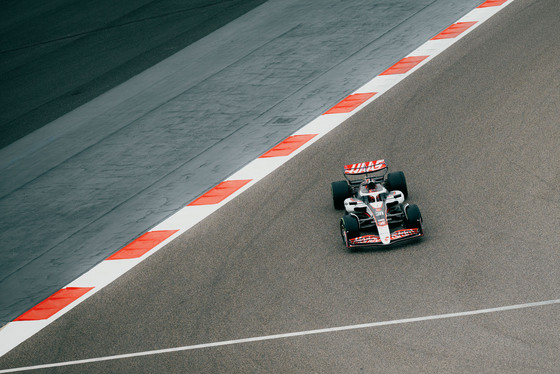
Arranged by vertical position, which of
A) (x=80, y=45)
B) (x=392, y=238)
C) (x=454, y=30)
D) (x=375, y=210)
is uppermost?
(x=80, y=45)

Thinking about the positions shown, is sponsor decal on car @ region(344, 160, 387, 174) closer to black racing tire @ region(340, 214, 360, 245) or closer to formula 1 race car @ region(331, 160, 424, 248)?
formula 1 race car @ region(331, 160, 424, 248)

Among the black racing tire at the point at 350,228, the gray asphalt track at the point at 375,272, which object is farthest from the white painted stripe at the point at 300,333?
the black racing tire at the point at 350,228

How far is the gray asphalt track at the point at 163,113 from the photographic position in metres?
8.31

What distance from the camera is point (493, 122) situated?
8.54 metres

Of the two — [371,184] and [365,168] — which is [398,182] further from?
[365,168]

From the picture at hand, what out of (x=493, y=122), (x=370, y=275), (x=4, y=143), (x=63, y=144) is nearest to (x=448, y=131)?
(x=493, y=122)

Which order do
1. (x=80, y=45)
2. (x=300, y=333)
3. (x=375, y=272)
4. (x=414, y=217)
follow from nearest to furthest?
1. (x=300, y=333)
2. (x=375, y=272)
3. (x=414, y=217)
4. (x=80, y=45)

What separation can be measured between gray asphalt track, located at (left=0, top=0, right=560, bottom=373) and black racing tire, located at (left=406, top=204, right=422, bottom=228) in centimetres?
20

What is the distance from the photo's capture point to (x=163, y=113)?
11.2 metres

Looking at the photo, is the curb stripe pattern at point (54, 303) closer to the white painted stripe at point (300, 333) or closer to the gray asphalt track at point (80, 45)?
the white painted stripe at point (300, 333)

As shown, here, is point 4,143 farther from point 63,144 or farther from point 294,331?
point 294,331

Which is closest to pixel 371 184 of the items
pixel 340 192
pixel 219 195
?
pixel 340 192

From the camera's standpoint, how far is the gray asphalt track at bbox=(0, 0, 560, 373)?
5.15 metres

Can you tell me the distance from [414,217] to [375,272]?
0.67m
